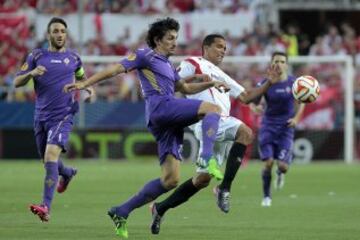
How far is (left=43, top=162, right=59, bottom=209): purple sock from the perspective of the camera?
45.3ft

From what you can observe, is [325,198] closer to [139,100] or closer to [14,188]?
[14,188]

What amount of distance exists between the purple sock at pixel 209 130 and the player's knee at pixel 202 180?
67 centimetres

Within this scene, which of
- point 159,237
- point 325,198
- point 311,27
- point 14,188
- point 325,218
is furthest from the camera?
point 311,27

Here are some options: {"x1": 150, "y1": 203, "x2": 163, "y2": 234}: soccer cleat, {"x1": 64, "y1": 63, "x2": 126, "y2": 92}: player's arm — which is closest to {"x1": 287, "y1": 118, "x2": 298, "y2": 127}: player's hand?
{"x1": 150, "y1": 203, "x2": 163, "y2": 234}: soccer cleat

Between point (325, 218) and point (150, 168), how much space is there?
1242 centimetres

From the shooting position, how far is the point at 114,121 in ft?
98.5

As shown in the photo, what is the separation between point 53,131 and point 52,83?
2.35 feet

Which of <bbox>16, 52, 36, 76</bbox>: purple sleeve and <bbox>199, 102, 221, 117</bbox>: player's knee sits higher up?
<bbox>16, 52, 36, 76</bbox>: purple sleeve

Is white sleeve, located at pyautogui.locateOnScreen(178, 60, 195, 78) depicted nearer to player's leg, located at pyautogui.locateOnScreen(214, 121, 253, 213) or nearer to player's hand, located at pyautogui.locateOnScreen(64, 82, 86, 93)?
player's leg, located at pyautogui.locateOnScreen(214, 121, 253, 213)

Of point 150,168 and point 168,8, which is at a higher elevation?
point 168,8

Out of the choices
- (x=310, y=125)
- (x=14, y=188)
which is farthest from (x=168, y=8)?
(x=14, y=188)

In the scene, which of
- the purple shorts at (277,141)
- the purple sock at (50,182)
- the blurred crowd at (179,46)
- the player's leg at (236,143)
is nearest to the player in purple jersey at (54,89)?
the purple sock at (50,182)

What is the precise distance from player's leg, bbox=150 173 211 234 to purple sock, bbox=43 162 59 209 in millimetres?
1665

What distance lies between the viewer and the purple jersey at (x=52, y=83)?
14766 millimetres
